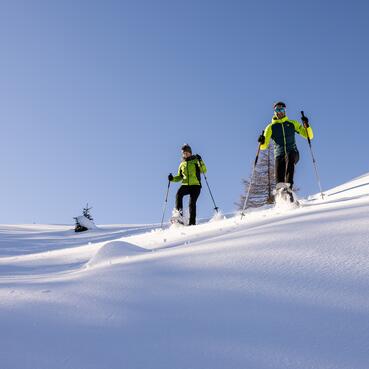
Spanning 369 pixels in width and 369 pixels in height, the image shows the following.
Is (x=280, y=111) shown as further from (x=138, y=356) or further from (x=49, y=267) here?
(x=138, y=356)

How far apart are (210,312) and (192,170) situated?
9.17 m

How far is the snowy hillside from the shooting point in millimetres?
1977

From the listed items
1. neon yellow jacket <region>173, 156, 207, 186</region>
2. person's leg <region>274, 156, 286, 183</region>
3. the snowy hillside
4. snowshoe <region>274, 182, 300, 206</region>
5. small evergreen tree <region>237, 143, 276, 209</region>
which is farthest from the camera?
small evergreen tree <region>237, 143, 276, 209</region>

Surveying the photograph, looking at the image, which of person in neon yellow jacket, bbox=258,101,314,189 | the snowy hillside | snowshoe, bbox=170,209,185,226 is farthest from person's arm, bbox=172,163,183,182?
the snowy hillside

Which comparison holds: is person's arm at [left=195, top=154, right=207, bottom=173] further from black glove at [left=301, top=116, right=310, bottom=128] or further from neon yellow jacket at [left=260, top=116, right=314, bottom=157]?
black glove at [left=301, top=116, right=310, bottom=128]

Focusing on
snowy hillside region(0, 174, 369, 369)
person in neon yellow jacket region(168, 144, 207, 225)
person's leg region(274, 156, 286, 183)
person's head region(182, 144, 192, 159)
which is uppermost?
person's head region(182, 144, 192, 159)

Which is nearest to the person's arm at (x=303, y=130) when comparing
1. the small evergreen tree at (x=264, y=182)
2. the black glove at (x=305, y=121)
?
the black glove at (x=305, y=121)

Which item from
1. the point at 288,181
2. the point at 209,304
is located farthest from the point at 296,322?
the point at 288,181

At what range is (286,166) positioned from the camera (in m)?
8.77

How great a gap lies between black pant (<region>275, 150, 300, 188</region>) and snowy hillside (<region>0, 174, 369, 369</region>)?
5.20m

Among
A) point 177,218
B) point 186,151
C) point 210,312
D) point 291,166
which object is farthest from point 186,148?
point 210,312

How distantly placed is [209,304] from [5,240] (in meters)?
14.1

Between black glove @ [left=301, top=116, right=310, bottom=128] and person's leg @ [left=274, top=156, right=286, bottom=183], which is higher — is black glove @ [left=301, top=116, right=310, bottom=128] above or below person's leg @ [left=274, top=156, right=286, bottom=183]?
above

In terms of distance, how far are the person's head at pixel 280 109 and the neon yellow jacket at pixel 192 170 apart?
3.23 meters
